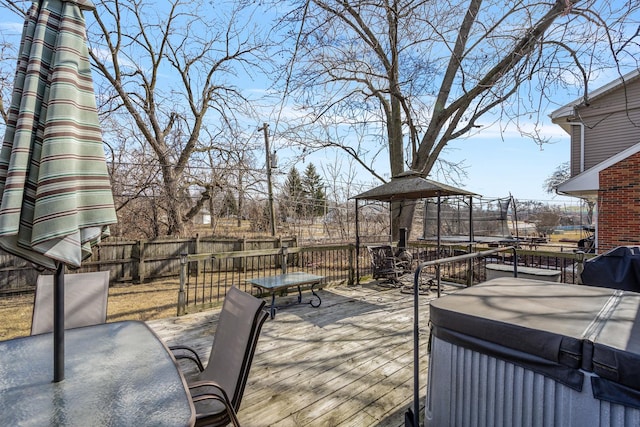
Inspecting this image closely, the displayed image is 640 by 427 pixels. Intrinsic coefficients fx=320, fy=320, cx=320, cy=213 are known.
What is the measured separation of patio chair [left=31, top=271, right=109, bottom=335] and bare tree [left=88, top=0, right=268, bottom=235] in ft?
25.3

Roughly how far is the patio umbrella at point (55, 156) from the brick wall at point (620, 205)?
10.9 meters

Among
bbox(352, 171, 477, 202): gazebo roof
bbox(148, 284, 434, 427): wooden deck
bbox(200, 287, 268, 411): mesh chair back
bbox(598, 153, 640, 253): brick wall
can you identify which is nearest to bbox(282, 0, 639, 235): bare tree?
bbox(352, 171, 477, 202): gazebo roof

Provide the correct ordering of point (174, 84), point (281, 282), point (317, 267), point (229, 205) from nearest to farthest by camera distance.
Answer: point (281, 282)
point (317, 267)
point (174, 84)
point (229, 205)

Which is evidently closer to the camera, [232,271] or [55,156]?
[55,156]

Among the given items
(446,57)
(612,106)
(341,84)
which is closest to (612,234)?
(612,106)

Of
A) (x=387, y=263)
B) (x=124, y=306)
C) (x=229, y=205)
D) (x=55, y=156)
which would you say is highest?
(x=229, y=205)

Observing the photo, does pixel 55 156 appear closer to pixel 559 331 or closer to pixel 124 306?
pixel 559 331

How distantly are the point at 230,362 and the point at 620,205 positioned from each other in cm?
1053

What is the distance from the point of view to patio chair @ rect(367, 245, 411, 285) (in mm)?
6582

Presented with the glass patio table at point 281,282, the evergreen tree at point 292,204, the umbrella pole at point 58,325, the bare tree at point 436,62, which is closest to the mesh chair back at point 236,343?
the umbrella pole at point 58,325

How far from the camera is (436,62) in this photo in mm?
6750

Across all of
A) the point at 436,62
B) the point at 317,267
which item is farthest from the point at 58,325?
the point at 317,267

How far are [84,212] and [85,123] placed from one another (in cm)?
42

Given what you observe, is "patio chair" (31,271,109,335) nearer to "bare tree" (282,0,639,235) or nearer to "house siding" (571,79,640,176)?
"bare tree" (282,0,639,235)
